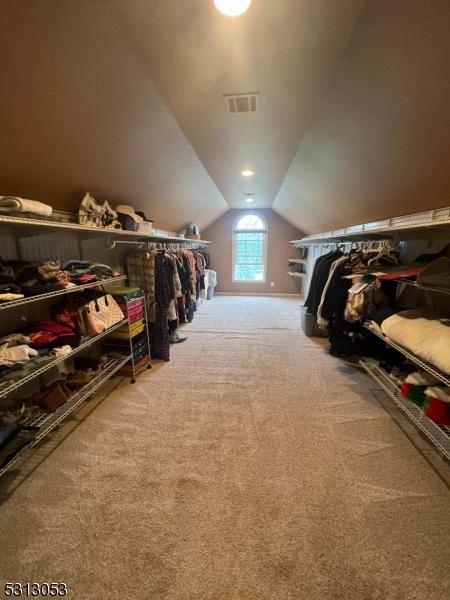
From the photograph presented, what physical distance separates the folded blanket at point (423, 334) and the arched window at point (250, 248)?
501 cm

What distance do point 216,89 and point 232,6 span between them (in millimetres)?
658

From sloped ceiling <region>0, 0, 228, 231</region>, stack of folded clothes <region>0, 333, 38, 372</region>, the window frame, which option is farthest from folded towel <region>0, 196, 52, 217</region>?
the window frame

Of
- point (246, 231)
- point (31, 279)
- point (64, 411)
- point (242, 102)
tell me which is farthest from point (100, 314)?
point (246, 231)

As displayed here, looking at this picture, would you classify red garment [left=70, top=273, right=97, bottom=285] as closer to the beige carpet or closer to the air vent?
the beige carpet

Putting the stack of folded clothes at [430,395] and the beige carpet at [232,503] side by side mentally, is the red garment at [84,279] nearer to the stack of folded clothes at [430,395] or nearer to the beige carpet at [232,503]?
the beige carpet at [232,503]

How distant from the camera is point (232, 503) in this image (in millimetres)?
1212

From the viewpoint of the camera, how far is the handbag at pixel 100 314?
1735mm

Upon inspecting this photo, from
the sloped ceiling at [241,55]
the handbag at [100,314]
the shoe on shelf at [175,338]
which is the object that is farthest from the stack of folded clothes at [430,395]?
the shoe on shelf at [175,338]

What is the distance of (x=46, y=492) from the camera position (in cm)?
127

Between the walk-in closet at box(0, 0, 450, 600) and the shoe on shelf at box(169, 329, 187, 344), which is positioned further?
the shoe on shelf at box(169, 329, 187, 344)

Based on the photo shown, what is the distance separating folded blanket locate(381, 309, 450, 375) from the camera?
1.17 meters

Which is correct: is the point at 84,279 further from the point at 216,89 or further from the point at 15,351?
the point at 216,89

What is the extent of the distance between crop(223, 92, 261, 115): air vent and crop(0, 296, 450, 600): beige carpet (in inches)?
89.6

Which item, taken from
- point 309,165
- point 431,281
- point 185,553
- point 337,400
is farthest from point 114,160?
point 337,400
